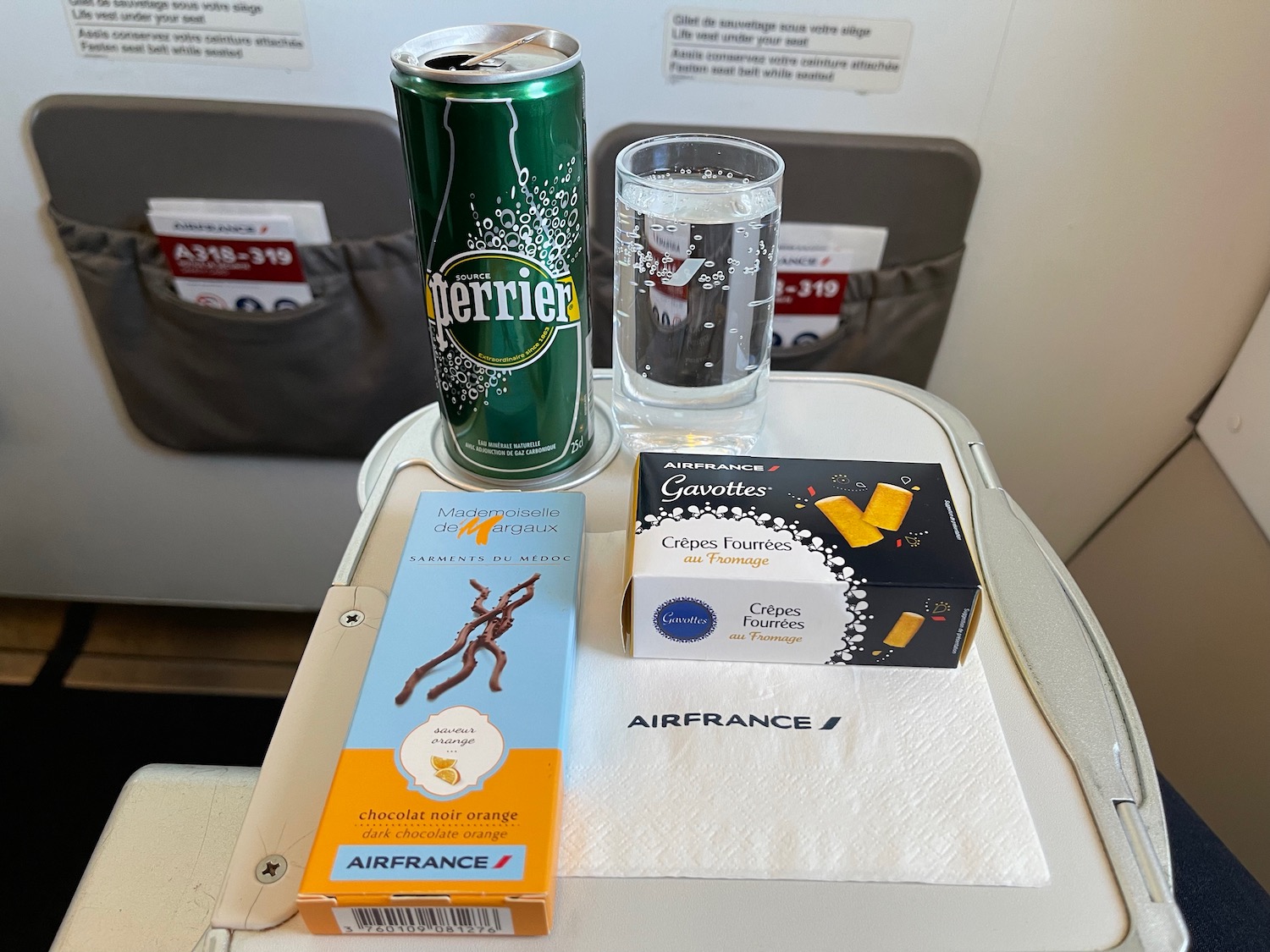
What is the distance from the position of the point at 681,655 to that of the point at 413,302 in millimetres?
549

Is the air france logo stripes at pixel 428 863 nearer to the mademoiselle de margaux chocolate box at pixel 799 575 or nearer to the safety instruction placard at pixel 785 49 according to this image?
the mademoiselle de margaux chocolate box at pixel 799 575

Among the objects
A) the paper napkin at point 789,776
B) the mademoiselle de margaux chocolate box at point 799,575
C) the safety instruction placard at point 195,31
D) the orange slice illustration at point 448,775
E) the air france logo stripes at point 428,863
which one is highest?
the safety instruction placard at point 195,31

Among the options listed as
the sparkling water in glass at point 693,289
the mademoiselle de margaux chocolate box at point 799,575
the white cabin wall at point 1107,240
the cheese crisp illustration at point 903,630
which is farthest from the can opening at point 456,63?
the white cabin wall at point 1107,240

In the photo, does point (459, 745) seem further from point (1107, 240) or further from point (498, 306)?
point (1107, 240)

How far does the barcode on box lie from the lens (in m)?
0.34

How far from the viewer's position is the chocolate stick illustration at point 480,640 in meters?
0.41

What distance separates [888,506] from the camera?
0.47m

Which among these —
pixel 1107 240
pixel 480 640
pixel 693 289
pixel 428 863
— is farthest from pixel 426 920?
pixel 1107 240

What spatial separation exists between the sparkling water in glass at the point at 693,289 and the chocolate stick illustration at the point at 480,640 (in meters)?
0.19

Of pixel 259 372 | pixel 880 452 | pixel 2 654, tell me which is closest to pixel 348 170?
pixel 259 372

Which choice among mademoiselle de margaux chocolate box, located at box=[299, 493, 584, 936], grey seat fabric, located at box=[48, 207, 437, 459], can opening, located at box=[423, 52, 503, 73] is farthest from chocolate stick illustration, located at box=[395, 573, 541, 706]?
grey seat fabric, located at box=[48, 207, 437, 459]

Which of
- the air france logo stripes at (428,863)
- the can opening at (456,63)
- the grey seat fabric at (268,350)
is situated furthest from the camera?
the grey seat fabric at (268,350)

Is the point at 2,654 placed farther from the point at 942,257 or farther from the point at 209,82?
the point at 942,257

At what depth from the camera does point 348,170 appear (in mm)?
787
